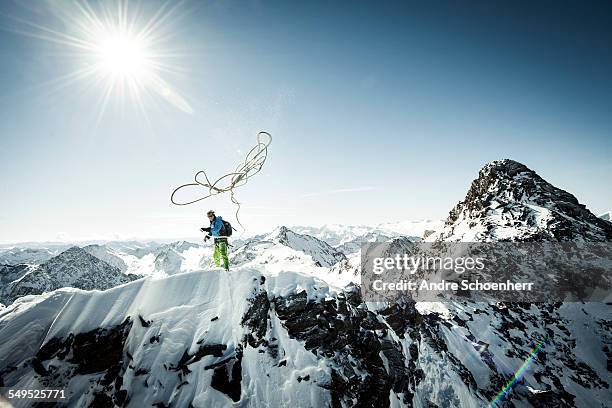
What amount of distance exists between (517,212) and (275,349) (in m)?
50.3

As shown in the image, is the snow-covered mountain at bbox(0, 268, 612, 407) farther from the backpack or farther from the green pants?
the backpack

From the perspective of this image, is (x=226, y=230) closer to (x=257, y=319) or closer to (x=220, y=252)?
(x=220, y=252)

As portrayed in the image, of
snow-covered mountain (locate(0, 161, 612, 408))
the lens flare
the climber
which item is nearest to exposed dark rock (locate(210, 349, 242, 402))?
snow-covered mountain (locate(0, 161, 612, 408))

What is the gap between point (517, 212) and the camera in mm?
47250

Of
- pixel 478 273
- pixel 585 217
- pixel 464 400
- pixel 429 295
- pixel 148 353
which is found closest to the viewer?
pixel 148 353

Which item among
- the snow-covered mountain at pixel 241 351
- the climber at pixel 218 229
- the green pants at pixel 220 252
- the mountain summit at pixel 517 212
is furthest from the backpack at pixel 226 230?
the mountain summit at pixel 517 212

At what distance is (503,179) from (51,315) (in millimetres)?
67735

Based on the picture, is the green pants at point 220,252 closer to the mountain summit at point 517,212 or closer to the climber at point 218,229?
the climber at point 218,229

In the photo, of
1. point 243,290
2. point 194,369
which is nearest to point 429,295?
point 243,290

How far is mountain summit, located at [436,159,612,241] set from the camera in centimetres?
4328

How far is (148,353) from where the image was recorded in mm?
14812

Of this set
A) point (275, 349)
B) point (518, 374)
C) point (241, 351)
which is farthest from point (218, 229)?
point (518, 374)

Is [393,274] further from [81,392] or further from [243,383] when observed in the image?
[81,392]

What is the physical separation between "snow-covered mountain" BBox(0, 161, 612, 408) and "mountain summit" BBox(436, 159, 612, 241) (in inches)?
603
